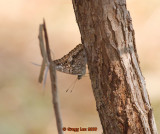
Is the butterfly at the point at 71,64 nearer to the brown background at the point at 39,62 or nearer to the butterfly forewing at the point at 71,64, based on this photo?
the butterfly forewing at the point at 71,64

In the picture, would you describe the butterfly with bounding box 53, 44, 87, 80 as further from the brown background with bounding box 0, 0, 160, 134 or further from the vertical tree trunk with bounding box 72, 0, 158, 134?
the brown background with bounding box 0, 0, 160, 134

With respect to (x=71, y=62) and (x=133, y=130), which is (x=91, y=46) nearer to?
(x=71, y=62)

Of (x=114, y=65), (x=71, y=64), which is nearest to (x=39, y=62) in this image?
(x=71, y=64)

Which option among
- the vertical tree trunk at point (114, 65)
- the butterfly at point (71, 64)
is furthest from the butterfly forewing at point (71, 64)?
the vertical tree trunk at point (114, 65)

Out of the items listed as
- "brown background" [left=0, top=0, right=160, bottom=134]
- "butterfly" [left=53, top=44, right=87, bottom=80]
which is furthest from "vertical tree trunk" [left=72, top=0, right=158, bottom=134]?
"brown background" [left=0, top=0, right=160, bottom=134]

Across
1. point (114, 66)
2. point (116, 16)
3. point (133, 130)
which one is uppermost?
point (116, 16)

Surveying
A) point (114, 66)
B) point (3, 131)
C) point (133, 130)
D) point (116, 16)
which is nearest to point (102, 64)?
point (114, 66)
